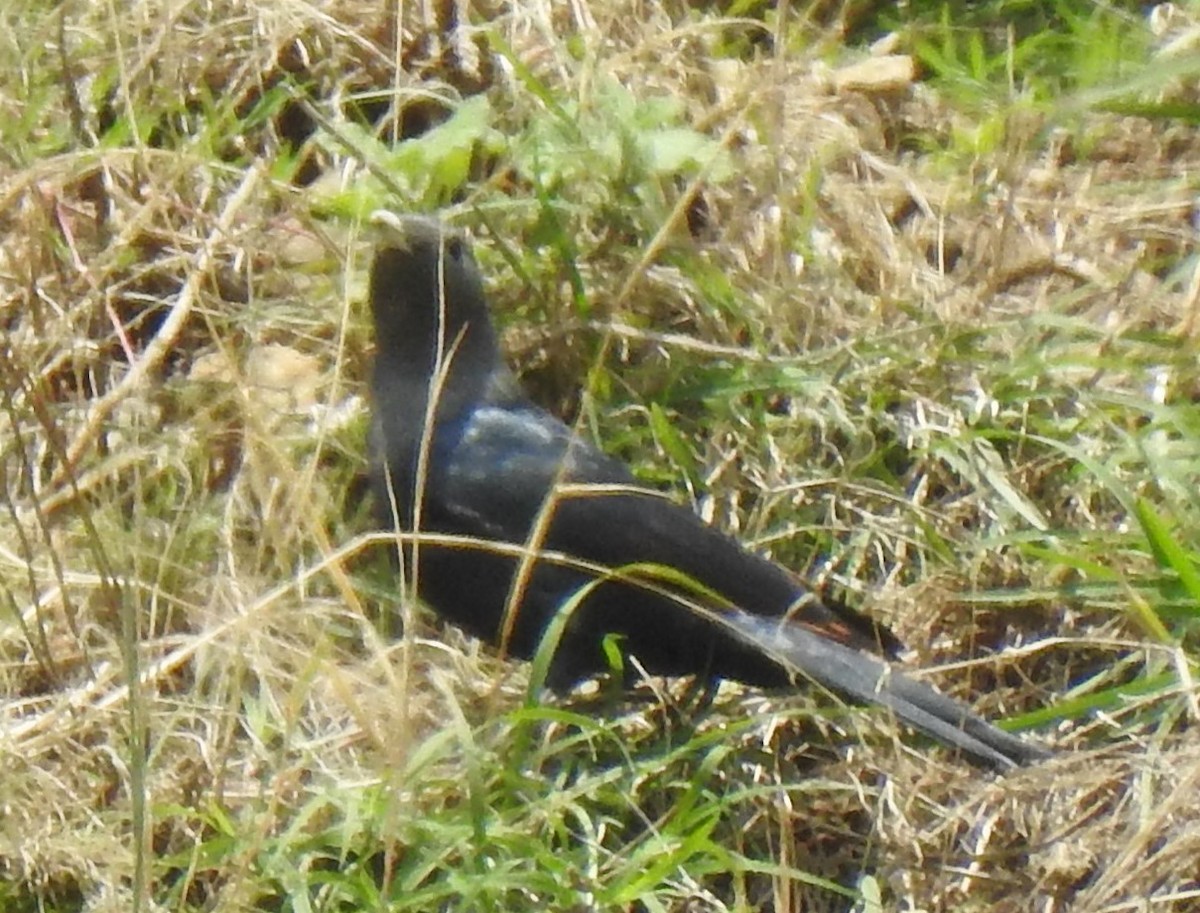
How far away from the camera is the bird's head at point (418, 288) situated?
3814 mm

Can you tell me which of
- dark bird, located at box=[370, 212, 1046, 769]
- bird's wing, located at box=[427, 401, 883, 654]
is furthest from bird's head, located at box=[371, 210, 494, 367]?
bird's wing, located at box=[427, 401, 883, 654]

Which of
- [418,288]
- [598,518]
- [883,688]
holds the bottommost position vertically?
[883,688]

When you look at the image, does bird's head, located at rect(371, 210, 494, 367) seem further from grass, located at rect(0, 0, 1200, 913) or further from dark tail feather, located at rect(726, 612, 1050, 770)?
dark tail feather, located at rect(726, 612, 1050, 770)

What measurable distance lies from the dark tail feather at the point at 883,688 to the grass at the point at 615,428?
0.06m

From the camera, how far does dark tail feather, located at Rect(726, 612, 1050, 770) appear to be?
3326 mm

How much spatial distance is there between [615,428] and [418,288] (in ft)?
1.69

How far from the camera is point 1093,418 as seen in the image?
389 centimetres

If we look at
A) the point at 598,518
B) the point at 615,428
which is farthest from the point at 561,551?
the point at 615,428

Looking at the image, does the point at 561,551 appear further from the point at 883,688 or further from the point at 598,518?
the point at 883,688

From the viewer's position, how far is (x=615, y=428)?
409 centimetres

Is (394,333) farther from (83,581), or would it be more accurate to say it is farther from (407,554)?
(83,581)

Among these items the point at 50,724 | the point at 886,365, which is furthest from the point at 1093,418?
the point at 50,724

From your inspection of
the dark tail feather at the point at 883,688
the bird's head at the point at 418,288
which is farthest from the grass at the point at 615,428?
the bird's head at the point at 418,288

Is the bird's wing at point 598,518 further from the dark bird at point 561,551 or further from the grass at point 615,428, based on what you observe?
the grass at point 615,428
